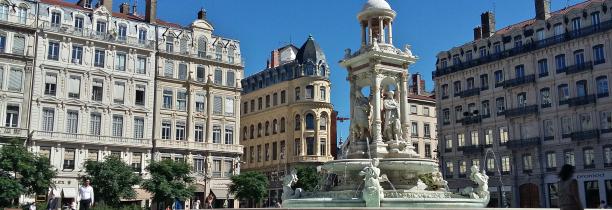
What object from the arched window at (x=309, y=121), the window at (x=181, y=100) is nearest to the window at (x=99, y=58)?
the window at (x=181, y=100)

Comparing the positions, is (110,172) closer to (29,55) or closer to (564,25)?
(29,55)

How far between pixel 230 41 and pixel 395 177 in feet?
138

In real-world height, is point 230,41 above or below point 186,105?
above

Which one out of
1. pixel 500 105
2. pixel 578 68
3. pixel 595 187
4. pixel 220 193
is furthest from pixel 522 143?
pixel 220 193

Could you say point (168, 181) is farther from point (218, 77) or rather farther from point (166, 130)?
point (218, 77)

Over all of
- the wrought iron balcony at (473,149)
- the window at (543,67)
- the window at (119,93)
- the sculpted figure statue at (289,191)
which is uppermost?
the window at (543,67)

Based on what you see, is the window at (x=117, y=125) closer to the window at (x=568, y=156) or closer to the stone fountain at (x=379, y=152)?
the stone fountain at (x=379, y=152)

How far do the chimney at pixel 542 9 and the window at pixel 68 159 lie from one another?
135ft

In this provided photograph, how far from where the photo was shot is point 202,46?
58.8 m

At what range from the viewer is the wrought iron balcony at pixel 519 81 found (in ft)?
173

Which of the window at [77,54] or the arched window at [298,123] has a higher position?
the window at [77,54]

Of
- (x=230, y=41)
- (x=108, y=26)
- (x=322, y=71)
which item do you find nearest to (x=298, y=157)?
(x=322, y=71)

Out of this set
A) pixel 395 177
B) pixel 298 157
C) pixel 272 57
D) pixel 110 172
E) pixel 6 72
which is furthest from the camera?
pixel 272 57

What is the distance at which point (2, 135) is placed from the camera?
46250 millimetres
